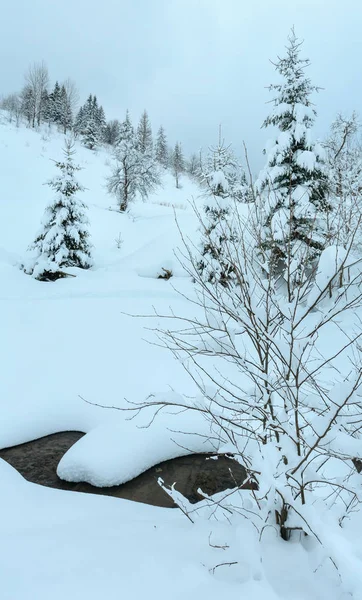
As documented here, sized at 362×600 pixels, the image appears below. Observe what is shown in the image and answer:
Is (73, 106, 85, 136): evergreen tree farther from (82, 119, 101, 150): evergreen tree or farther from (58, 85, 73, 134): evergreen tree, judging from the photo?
(82, 119, 101, 150): evergreen tree

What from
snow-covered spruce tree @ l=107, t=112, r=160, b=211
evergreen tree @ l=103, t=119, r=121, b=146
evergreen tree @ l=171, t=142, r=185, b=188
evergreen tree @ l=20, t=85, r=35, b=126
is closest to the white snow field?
snow-covered spruce tree @ l=107, t=112, r=160, b=211

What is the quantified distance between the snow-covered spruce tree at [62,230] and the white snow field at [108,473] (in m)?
1.08

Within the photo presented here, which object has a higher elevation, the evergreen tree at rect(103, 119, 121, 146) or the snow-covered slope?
the evergreen tree at rect(103, 119, 121, 146)

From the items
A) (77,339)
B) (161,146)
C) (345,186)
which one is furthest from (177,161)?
(77,339)

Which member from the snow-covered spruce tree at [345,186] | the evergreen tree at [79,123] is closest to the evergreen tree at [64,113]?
the evergreen tree at [79,123]

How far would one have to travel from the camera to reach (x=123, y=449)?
3.39 metres

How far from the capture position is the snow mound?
318 cm

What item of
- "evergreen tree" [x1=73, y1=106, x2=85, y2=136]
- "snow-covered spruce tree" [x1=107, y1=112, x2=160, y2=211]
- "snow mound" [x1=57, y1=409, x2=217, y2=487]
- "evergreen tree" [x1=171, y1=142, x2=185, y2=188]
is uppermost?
"evergreen tree" [x1=73, y1=106, x2=85, y2=136]

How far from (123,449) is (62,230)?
29.4 feet

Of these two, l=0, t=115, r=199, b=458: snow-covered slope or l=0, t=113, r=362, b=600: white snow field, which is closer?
l=0, t=113, r=362, b=600: white snow field

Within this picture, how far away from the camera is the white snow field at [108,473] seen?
5.04 feet

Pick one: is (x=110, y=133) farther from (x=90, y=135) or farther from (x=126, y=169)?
(x=126, y=169)

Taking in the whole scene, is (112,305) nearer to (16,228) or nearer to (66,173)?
(66,173)

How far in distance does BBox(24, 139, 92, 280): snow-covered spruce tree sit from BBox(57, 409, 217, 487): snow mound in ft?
25.7
